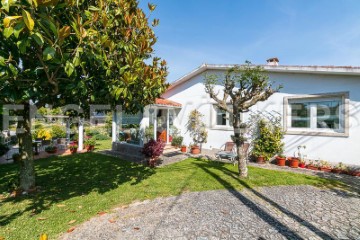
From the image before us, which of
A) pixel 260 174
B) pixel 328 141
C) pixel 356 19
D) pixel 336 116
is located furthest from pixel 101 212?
pixel 356 19

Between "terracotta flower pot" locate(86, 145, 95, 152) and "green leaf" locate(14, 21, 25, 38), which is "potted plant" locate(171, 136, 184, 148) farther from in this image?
"green leaf" locate(14, 21, 25, 38)

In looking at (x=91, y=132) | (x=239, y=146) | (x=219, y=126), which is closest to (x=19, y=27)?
(x=239, y=146)

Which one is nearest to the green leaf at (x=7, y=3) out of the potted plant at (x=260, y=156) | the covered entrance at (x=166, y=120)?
the potted plant at (x=260, y=156)

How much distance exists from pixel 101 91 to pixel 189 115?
10.6 m

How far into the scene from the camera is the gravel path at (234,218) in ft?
13.5

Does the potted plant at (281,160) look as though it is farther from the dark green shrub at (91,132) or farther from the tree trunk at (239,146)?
the dark green shrub at (91,132)

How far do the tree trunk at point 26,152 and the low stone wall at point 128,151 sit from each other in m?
5.60

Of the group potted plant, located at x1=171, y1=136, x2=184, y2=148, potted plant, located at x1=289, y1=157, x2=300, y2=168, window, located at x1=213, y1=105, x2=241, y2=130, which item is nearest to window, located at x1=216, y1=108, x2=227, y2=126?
window, located at x1=213, y1=105, x2=241, y2=130

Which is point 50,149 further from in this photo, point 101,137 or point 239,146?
point 239,146

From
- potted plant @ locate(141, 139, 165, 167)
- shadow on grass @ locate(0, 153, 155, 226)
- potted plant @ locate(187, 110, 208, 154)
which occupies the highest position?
potted plant @ locate(187, 110, 208, 154)

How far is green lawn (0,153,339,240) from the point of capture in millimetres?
4648

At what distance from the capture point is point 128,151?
41.5ft

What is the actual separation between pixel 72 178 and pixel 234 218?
6.78 meters

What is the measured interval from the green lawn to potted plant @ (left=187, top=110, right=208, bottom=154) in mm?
2586
